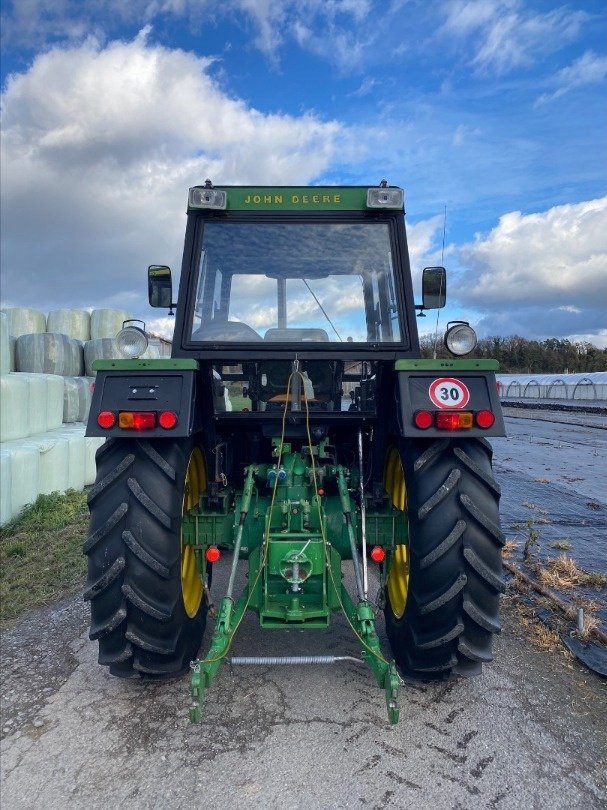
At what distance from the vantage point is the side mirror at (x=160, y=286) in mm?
3766

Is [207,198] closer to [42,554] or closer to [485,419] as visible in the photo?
[485,419]

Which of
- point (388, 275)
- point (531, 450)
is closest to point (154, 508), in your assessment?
point (388, 275)

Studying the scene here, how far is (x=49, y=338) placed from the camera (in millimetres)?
8414

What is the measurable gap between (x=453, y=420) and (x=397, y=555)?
1131 mm

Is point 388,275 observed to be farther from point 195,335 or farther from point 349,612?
point 349,612

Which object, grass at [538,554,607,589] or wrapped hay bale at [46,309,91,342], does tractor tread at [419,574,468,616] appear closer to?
grass at [538,554,607,589]

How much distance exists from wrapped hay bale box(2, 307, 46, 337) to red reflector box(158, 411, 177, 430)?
24.2ft

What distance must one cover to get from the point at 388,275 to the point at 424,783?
255 centimetres

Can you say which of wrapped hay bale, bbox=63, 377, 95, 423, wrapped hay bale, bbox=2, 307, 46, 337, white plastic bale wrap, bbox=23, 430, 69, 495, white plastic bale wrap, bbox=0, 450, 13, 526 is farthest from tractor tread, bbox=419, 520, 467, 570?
wrapped hay bale, bbox=2, 307, 46, 337

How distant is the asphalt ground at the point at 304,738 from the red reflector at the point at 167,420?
1.34m

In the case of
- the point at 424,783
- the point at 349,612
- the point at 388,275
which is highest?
the point at 388,275

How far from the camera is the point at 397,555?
3551mm

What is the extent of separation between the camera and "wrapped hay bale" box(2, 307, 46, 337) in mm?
9375

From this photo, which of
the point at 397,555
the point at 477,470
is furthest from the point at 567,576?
the point at 477,470
